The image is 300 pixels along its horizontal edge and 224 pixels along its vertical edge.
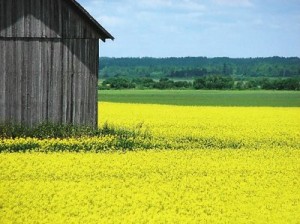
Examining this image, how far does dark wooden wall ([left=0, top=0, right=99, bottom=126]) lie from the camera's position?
26531 millimetres

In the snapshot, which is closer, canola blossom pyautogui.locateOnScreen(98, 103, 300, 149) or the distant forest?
canola blossom pyautogui.locateOnScreen(98, 103, 300, 149)

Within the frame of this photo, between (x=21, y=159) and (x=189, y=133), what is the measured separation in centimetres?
985

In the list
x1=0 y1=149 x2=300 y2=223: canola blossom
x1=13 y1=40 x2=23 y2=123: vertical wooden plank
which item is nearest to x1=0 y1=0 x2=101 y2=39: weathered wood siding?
x1=13 y1=40 x2=23 y2=123: vertical wooden plank

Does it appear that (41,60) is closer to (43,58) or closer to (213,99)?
(43,58)

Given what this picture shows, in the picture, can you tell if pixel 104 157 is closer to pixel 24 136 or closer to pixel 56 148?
pixel 56 148

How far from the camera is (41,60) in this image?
2672 centimetres

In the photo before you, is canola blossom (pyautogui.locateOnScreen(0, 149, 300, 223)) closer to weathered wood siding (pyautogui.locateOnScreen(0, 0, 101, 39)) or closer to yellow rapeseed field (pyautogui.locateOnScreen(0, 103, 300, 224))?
yellow rapeseed field (pyautogui.locateOnScreen(0, 103, 300, 224))

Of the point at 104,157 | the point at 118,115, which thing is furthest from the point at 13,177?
the point at 118,115

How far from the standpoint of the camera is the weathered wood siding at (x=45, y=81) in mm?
26578

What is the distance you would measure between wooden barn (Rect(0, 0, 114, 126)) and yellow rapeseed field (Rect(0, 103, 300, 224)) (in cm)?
240

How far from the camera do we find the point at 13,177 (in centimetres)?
1664

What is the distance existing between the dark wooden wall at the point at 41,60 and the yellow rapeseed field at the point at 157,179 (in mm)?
2371

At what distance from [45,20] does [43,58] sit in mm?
1315

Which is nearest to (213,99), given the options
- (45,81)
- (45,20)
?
(45,81)
